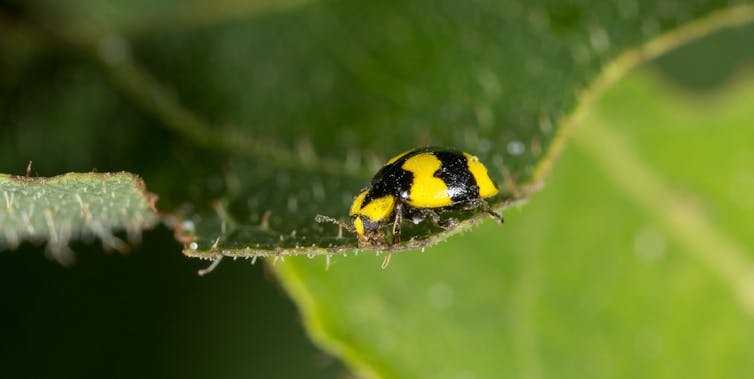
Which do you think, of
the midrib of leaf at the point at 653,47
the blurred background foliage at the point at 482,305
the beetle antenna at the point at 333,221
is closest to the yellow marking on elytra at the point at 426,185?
the beetle antenna at the point at 333,221

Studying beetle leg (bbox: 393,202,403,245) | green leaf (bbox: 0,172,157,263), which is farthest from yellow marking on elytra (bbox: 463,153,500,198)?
green leaf (bbox: 0,172,157,263)

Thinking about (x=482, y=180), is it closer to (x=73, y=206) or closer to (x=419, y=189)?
(x=419, y=189)

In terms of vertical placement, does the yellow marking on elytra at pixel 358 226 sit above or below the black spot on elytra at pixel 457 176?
below

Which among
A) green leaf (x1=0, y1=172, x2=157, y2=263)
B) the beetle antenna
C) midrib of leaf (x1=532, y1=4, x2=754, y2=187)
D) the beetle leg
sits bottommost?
green leaf (x1=0, y1=172, x2=157, y2=263)

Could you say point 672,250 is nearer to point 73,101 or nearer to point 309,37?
point 309,37

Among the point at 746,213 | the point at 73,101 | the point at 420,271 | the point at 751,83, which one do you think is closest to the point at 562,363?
the point at 420,271

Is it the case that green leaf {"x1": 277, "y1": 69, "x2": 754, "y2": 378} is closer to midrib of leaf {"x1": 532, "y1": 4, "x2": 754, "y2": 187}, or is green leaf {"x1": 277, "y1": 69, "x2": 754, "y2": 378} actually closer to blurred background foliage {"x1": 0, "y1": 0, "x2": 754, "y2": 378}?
blurred background foliage {"x1": 0, "y1": 0, "x2": 754, "y2": 378}

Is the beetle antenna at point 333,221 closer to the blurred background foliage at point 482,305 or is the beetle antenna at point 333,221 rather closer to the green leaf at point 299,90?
the green leaf at point 299,90
